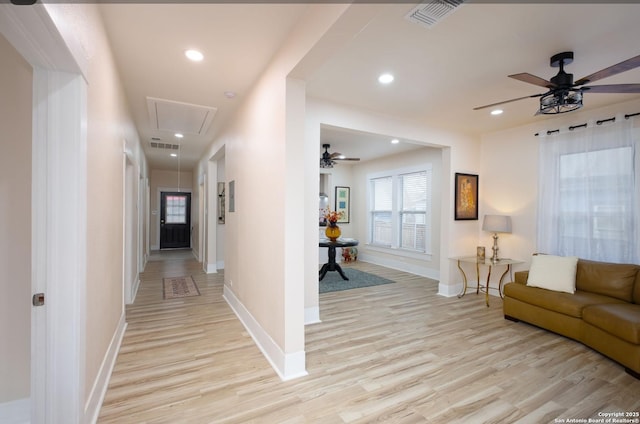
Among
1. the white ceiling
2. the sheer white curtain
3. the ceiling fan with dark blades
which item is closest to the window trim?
the sheer white curtain

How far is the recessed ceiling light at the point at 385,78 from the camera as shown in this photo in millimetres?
2840

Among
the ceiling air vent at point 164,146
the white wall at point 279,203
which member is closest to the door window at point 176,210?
the ceiling air vent at point 164,146

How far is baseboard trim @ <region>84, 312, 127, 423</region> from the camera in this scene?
1.75m

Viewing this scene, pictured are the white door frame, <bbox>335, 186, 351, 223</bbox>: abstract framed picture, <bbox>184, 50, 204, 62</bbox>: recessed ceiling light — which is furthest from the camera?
<bbox>335, 186, 351, 223</bbox>: abstract framed picture

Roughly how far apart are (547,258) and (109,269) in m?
4.71

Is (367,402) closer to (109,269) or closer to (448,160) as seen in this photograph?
(109,269)

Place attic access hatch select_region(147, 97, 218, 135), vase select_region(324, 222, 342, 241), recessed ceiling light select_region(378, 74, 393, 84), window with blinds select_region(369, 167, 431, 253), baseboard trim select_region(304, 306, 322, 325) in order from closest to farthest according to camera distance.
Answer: recessed ceiling light select_region(378, 74, 393, 84) → baseboard trim select_region(304, 306, 322, 325) → attic access hatch select_region(147, 97, 218, 135) → vase select_region(324, 222, 342, 241) → window with blinds select_region(369, 167, 431, 253)

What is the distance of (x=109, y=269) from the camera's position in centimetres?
235

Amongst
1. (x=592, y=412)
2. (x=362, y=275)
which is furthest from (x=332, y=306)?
(x=592, y=412)

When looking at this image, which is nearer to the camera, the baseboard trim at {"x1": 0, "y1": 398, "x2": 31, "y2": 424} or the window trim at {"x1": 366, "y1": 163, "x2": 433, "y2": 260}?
the baseboard trim at {"x1": 0, "y1": 398, "x2": 31, "y2": 424}

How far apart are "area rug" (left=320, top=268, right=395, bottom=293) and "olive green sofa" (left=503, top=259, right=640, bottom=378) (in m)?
2.23

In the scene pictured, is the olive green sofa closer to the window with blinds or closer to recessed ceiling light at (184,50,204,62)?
the window with blinds

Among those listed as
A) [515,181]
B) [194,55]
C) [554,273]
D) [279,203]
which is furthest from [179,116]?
[554,273]

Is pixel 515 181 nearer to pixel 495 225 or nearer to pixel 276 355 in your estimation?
pixel 495 225
